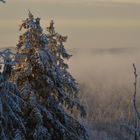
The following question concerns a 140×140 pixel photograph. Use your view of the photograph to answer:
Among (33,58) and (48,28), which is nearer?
(33,58)

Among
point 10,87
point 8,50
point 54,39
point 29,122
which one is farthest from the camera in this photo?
point 54,39

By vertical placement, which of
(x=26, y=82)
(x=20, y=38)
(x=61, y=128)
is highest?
(x=20, y=38)

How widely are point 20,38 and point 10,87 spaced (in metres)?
7.09

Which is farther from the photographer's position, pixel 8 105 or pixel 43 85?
pixel 43 85

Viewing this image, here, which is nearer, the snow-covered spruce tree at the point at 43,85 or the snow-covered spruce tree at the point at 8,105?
the snow-covered spruce tree at the point at 8,105

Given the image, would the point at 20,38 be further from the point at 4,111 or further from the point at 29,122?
the point at 4,111

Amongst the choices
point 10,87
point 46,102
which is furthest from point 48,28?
point 10,87

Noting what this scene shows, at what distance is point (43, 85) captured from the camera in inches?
772

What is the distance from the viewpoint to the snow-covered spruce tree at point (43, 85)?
18.8 metres

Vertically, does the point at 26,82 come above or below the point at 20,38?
below

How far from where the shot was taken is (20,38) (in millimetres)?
20469

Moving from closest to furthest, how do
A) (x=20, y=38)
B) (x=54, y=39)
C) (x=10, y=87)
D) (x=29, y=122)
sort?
(x=10, y=87), (x=29, y=122), (x=20, y=38), (x=54, y=39)

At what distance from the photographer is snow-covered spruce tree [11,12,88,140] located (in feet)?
61.8

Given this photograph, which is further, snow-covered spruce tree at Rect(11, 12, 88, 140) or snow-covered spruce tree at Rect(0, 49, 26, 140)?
snow-covered spruce tree at Rect(11, 12, 88, 140)
